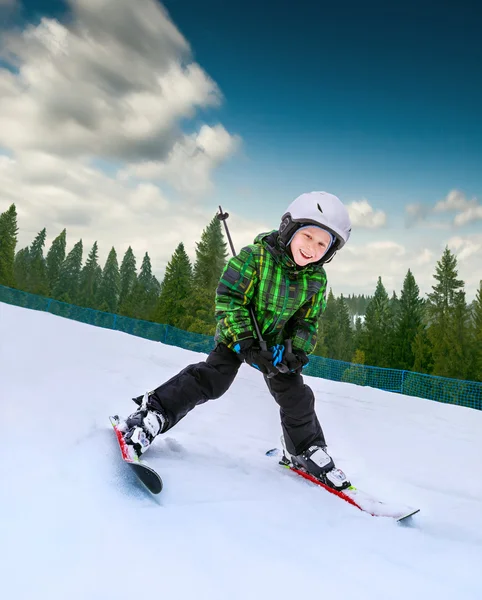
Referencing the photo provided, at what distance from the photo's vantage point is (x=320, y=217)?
2385mm

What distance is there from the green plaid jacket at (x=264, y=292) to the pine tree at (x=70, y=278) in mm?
56158

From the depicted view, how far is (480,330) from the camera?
31656mm

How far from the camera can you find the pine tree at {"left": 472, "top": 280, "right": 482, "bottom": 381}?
30717mm

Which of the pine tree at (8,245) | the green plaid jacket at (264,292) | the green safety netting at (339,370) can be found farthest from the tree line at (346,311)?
the green plaid jacket at (264,292)

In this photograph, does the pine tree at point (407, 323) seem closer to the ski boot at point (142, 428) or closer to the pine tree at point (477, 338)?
the pine tree at point (477, 338)

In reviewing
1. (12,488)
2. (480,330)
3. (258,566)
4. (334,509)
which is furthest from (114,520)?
(480,330)

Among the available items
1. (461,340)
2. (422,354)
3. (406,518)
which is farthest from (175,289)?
(406,518)

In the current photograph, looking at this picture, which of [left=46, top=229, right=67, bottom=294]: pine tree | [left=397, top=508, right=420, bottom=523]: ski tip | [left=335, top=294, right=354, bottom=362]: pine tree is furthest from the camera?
[left=46, top=229, right=67, bottom=294]: pine tree

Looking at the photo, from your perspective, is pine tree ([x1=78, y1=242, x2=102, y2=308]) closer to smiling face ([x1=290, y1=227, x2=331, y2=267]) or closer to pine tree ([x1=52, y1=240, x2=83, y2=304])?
pine tree ([x1=52, y1=240, x2=83, y2=304])

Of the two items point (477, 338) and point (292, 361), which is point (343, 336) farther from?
point (292, 361)

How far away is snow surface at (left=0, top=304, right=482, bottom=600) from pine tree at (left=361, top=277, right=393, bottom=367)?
3885 cm

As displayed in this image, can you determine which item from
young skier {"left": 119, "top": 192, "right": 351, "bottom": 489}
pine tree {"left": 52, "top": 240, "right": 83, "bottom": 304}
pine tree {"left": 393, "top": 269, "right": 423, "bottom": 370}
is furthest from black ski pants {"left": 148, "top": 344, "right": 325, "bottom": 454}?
pine tree {"left": 52, "top": 240, "right": 83, "bottom": 304}

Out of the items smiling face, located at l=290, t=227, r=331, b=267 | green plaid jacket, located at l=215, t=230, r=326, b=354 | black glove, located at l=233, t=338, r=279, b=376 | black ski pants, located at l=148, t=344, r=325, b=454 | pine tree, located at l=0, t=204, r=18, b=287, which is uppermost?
pine tree, located at l=0, t=204, r=18, b=287

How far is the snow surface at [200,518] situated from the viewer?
1197mm
